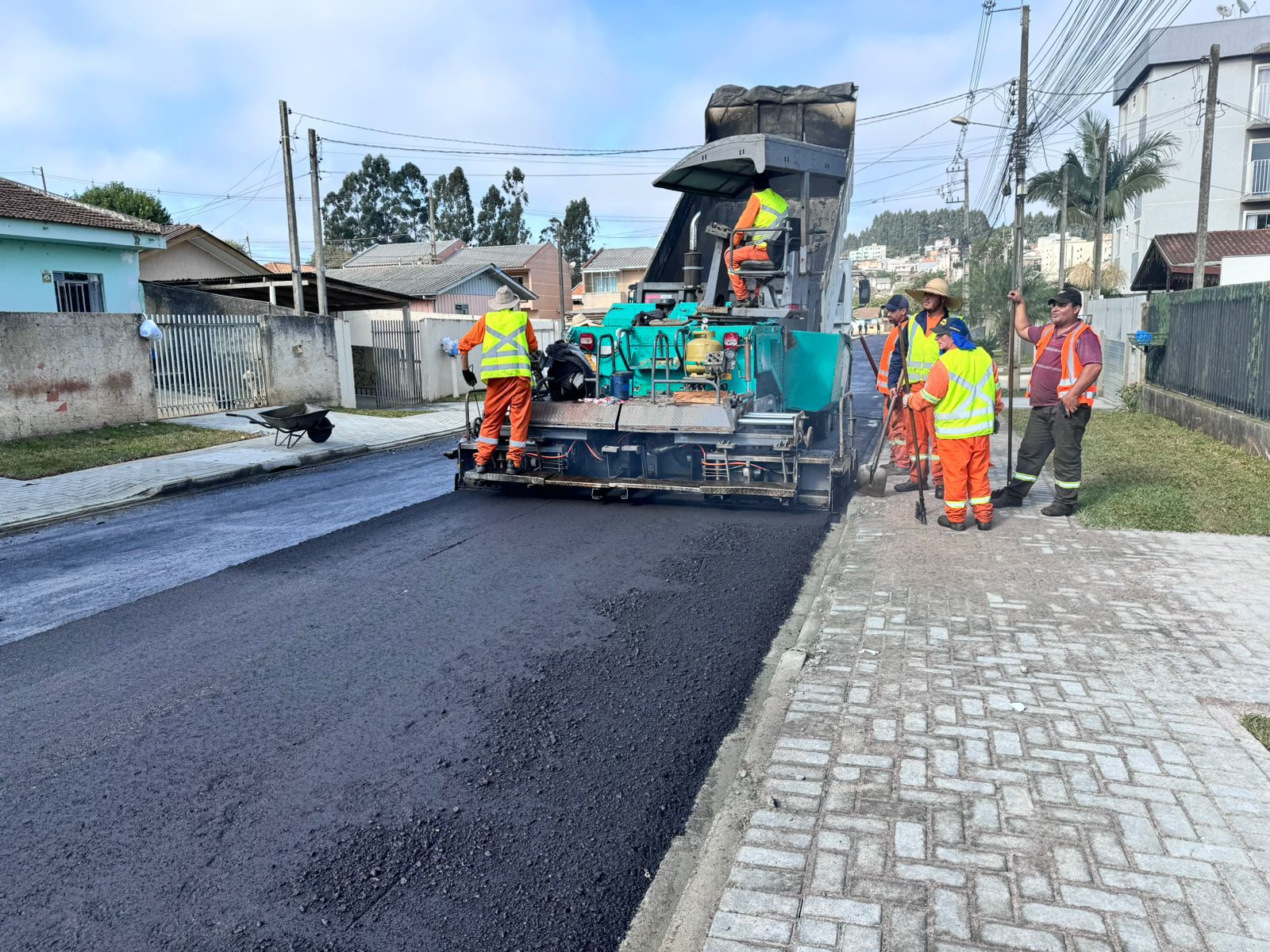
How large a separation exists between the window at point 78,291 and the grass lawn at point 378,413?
15.2ft

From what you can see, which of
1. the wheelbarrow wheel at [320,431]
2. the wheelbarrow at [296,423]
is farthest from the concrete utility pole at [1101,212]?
the wheelbarrow at [296,423]

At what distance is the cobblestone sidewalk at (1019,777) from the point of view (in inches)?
101

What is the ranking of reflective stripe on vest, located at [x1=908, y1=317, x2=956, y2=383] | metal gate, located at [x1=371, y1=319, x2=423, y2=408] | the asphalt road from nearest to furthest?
the asphalt road → reflective stripe on vest, located at [x1=908, y1=317, x2=956, y2=383] → metal gate, located at [x1=371, y1=319, x2=423, y2=408]

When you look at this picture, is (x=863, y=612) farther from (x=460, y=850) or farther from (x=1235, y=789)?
(x=460, y=850)

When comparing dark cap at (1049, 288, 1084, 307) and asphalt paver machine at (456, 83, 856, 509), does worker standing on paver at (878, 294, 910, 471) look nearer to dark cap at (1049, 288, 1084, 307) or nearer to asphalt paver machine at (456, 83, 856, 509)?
asphalt paver machine at (456, 83, 856, 509)

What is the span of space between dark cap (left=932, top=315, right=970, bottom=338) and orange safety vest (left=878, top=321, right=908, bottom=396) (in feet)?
3.25

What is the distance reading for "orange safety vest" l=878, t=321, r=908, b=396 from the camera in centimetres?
883

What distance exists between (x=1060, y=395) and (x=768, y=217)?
9.91 feet

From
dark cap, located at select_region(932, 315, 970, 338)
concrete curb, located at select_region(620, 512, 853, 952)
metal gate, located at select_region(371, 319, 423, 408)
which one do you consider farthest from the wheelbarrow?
concrete curb, located at select_region(620, 512, 853, 952)

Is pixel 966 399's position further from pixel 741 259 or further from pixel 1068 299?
pixel 741 259

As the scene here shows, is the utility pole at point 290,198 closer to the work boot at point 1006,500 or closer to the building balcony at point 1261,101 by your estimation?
the work boot at point 1006,500

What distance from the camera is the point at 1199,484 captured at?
835 centimetres

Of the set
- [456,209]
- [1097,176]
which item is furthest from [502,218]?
[1097,176]

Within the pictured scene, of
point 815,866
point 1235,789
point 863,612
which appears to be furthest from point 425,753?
point 1235,789
